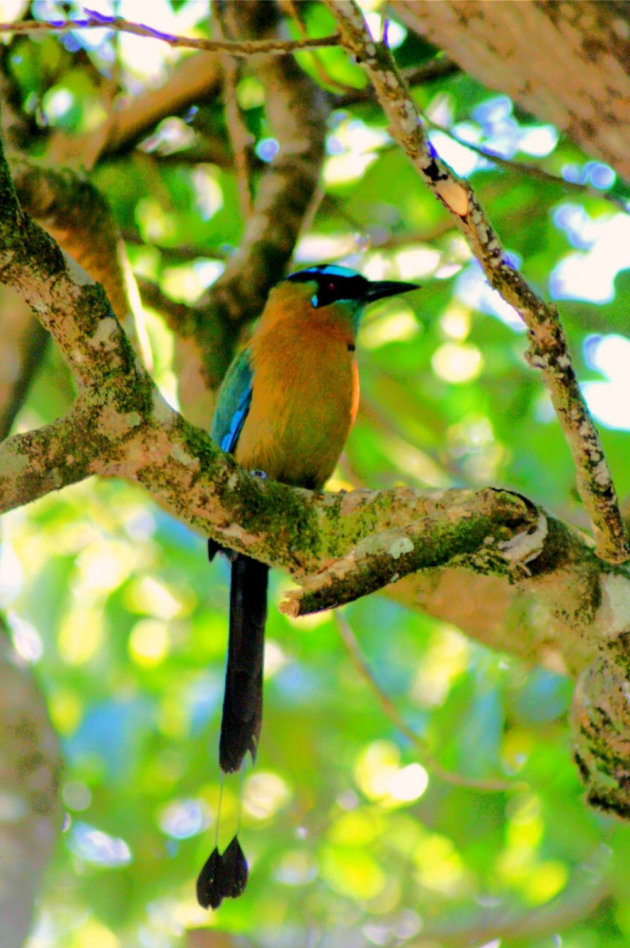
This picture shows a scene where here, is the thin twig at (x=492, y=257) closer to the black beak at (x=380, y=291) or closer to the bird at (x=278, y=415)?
the bird at (x=278, y=415)

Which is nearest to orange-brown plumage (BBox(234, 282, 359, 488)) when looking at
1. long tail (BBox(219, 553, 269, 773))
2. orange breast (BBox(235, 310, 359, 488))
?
orange breast (BBox(235, 310, 359, 488))

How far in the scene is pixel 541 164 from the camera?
4672 mm

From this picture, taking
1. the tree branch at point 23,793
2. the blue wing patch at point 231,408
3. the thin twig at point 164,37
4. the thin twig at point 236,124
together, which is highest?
the thin twig at point 236,124

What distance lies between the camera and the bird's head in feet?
13.9

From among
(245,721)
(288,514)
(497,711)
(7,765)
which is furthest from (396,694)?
(288,514)

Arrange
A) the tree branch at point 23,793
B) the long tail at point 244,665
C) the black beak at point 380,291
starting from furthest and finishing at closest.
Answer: the black beak at point 380,291 < the long tail at point 244,665 < the tree branch at point 23,793

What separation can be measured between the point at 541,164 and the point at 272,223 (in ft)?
4.46

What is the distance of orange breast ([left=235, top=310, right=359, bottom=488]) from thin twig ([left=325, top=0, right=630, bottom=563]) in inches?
68.5

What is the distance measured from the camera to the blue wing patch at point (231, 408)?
3744 mm

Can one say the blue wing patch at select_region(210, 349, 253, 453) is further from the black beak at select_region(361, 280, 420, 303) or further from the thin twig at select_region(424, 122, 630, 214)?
the thin twig at select_region(424, 122, 630, 214)

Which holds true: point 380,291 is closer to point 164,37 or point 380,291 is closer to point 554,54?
point 554,54

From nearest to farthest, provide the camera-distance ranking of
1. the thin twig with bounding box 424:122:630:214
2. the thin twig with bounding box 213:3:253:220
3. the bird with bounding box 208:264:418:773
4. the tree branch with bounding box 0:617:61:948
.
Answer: the tree branch with bounding box 0:617:61:948 → the thin twig with bounding box 424:122:630:214 → the bird with bounding box 208:264:418:773 → the thin twig with bounding box 213:3:253:220

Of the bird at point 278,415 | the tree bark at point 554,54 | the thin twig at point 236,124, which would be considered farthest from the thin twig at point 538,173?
the thin twig at point 236,124

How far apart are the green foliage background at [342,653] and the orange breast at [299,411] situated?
0.55 m
